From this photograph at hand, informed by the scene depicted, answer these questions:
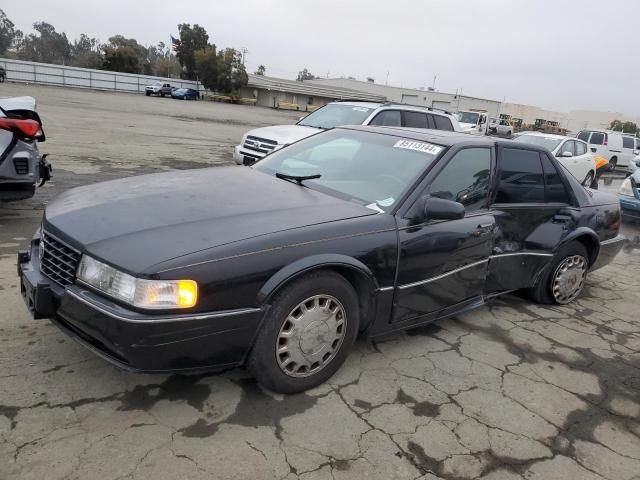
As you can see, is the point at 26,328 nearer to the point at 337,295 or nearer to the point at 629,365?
the point at 337,295

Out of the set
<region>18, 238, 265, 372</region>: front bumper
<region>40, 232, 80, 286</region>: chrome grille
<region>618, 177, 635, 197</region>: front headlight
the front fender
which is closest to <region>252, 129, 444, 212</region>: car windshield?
the front fender

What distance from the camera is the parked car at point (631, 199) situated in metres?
9.05

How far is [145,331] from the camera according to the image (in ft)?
7.62

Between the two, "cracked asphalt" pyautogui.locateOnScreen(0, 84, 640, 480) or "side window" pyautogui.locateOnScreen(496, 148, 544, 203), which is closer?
"cracked asphalt" pyautogui.locateOnScreen(0, 84, 640, 480)

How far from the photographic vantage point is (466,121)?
24062 millimetres

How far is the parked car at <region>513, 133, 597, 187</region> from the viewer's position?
490 inches

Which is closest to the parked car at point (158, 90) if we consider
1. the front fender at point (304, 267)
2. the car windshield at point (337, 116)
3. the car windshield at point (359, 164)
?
the car windshield at point (337, 116)

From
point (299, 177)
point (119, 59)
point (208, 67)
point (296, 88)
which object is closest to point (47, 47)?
point (119, 59)

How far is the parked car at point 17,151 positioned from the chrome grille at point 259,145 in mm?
4021

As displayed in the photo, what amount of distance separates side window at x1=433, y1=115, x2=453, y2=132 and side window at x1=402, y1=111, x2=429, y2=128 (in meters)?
0.32

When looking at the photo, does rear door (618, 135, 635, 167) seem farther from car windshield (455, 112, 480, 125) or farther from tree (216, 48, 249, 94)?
tree (216, 48, 249, 94)

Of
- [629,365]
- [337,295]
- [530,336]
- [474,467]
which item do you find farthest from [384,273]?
[629,365]

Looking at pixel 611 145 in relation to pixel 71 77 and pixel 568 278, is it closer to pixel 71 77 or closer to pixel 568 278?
pixel 568 278

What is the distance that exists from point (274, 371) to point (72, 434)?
1.04 m
